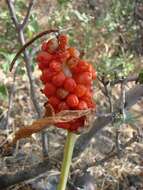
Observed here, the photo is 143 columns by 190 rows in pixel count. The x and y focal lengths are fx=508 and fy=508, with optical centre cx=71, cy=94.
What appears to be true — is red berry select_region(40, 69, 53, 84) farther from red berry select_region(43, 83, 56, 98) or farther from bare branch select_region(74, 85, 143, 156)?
bare branch select_region(74, 85, 143, 156)

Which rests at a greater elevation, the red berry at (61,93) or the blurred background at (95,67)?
the blurred background at (95,67)

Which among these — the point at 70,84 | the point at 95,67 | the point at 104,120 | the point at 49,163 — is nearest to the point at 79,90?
the point at 70,84

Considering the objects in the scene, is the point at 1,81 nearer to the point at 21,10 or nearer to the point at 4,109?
the point at 4,109

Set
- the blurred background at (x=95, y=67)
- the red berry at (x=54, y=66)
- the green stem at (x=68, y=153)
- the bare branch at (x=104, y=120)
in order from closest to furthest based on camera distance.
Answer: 1. the red berry at (x=54, y=66)
2. the green stem at (x=68, y=153)
3. the bare branch at (x=104, y=120)
4. the blurred background at (x=95, y=67)

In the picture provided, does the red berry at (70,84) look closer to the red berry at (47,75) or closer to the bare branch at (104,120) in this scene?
the red berry at (47,75)


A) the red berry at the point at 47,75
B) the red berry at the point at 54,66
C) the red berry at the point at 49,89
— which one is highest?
the red berry at the point at 54,66

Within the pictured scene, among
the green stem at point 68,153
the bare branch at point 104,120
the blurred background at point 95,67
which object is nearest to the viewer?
the green stem at point 68,153

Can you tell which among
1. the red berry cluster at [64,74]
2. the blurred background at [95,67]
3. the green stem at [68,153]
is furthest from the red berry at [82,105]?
the blurred background at [95,67]

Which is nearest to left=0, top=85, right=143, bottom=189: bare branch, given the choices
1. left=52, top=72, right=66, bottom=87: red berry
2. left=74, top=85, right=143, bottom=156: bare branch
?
left=74, top=85, right=143, bottom=156: bare branch

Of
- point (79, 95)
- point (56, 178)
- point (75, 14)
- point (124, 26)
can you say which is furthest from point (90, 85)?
point (124, 26)
